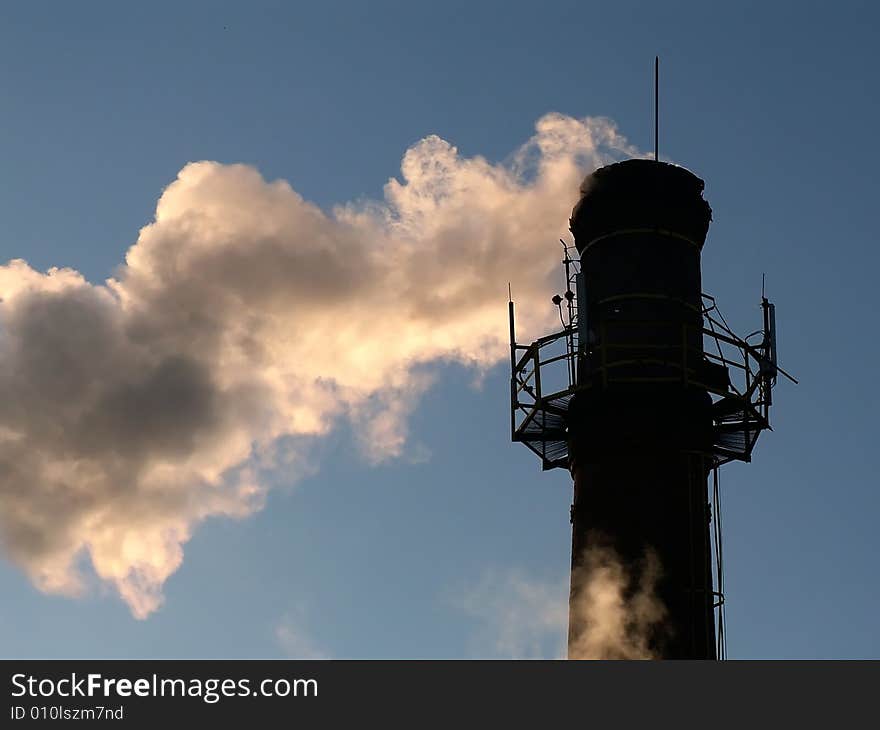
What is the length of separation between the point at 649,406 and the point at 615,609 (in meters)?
4.29

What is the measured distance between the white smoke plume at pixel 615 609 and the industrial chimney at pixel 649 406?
0.10 metres

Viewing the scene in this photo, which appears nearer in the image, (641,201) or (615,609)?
(615,609)

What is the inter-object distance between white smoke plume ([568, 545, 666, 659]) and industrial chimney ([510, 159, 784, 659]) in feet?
0.34

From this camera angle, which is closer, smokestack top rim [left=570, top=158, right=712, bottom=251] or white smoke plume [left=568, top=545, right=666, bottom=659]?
white smoke plume [left=568, top=545, right=666, bottom=659]

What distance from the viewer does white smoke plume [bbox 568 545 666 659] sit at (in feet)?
97.4

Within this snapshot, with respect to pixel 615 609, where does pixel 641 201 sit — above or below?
above

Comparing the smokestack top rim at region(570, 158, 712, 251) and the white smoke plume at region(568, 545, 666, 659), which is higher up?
the smokestack top rim at region(570, 158, 712, 251)

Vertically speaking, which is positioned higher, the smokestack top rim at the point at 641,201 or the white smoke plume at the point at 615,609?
the smokestack top rim at the point at 641,201

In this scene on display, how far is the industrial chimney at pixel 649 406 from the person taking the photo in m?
30.4

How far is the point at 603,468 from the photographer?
31.3 meters

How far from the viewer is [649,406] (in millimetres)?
31141

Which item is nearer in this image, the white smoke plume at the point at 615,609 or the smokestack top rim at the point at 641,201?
the white smoke plume at the point at 615,609
